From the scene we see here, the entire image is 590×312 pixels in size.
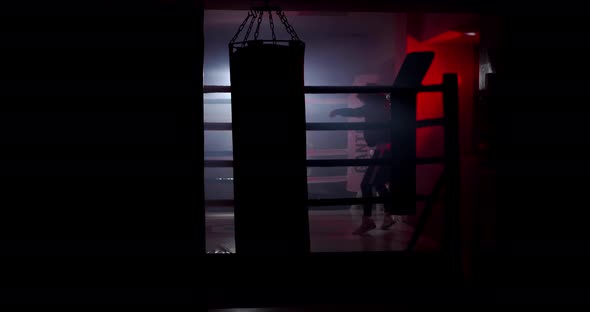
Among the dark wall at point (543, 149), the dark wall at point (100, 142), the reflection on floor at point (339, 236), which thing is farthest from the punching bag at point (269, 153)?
the dark wall at point (543, 149)

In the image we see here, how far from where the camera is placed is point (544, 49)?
7.79 feet

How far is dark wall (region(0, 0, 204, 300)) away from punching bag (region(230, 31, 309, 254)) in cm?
65

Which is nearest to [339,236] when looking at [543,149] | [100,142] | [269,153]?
[269,153]

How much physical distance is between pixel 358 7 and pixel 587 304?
5.94 feet

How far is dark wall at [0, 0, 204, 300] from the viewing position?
2.02 meters

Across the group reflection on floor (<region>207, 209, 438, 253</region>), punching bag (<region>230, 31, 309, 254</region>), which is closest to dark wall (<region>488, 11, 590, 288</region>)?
punching bag (<region>230, 31, 309, 254</region>)

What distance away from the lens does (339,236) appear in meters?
4.14

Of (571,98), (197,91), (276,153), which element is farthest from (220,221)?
(571,98)

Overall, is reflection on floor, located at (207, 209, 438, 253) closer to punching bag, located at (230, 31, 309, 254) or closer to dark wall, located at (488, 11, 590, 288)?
punching bag, located at (230, 31, 309, 254)

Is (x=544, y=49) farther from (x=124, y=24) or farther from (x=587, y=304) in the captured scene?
(x=124, y=24)

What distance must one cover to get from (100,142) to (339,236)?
7.98 ft

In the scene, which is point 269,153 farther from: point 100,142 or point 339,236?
point 339,236

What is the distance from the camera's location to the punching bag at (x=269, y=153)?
276 cm

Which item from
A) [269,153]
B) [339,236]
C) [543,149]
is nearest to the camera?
[543,149]
